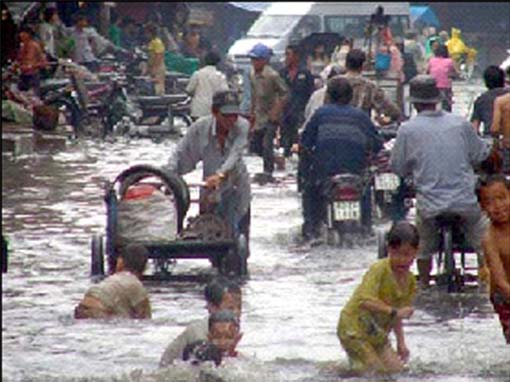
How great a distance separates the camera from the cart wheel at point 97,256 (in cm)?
1614

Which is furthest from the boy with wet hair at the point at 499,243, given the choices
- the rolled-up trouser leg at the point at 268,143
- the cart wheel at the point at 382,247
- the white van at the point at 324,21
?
the white van at the point at 324,21

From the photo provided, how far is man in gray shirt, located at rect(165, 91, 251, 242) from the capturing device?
16141mm

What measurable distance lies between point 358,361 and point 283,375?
19.9 inches

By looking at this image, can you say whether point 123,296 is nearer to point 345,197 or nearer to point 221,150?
point 221,150

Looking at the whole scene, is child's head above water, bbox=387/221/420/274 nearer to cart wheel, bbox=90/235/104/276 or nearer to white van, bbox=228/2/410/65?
cart wheel, bbox=90/235/104/276

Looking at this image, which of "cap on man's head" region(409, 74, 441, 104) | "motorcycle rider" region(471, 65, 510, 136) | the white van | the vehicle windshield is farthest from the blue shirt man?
the vehicle windshield

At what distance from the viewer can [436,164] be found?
1515 centimetres

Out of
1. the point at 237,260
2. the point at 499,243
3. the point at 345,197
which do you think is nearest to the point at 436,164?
the point at 237,260

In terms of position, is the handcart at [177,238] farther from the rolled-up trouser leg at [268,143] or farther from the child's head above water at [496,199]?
the rolled-up trouser leg at [268,143]

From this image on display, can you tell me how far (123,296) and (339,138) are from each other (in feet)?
16.1

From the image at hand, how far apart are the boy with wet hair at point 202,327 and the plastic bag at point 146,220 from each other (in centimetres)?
391

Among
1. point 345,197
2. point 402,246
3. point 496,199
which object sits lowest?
point 345,197

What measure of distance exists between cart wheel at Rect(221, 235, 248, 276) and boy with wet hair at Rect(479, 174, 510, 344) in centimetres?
445

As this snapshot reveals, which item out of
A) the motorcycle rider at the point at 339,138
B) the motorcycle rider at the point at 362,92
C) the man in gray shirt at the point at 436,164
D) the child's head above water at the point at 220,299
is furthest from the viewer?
the motorcycle rider at the point at 362,92
